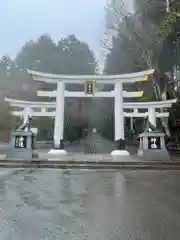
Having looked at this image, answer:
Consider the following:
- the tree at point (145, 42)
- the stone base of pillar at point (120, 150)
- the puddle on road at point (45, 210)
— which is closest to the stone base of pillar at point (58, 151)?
the stone base of pillar at point (120, 150)

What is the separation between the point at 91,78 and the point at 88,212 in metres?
14.3

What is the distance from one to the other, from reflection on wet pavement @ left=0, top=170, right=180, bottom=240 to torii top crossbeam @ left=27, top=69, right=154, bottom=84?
37.7 feet

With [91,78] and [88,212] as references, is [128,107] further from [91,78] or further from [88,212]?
[88,212]

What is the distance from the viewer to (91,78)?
1920cm

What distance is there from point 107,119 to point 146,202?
33923 millimetres

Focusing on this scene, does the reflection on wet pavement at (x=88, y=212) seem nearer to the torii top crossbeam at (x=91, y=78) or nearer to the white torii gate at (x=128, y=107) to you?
the torii top crossbeam at (x=91, y=78)

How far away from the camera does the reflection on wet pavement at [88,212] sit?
4.18 metres

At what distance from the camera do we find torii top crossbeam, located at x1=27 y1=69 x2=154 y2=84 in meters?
19.2

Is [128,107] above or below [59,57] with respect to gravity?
below

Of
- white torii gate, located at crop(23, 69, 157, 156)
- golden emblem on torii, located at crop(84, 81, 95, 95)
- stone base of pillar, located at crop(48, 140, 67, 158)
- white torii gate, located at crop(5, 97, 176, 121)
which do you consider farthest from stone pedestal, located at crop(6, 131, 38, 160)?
white torii gate, located at crop(5, 97, 176, 121)

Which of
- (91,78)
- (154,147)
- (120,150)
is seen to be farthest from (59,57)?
(154,147)

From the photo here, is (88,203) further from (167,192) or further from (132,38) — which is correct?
(132,38)

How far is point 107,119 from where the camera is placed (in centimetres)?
4022

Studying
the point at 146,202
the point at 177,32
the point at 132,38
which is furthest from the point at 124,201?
the point at 132,38
